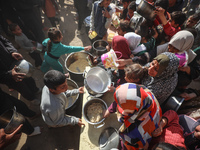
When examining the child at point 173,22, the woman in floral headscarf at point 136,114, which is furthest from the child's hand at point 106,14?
the woman in floral headscarf at point 136,114

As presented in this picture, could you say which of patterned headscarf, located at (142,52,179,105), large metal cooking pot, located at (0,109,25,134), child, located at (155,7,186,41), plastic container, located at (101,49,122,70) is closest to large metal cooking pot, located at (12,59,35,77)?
large metal cooking pot, located at (0,109,25,134)

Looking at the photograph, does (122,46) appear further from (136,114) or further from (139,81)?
(136,114)

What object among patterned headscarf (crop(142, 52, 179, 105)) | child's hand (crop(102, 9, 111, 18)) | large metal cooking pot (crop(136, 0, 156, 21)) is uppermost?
large metal cooking pot (crop(136, 0, 156, 21))

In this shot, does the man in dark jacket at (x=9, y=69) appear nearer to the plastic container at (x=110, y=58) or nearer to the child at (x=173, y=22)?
the plastic container at (x=110, y=58)

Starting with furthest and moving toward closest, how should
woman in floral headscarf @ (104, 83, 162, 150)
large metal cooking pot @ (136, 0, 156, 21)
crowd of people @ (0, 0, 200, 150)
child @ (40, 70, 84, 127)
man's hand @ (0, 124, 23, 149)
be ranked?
1. large metal cooking pot @ (136, 0, 156, 21)
2. child @ (40, 70, 84, 127)
3. man's hand @ (0, 124, 23, 149)
4. crowd of people @ (0, 0, 200, 150)
5. woman in floral headscarf @ (104, 83, 162, 150)

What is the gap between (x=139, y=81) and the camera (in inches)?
82.6

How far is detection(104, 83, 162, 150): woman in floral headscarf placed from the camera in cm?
134

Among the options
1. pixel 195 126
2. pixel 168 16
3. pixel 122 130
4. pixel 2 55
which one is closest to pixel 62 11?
pixel 2 55

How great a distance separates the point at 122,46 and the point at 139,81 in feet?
3.03

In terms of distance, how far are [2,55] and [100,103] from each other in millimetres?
2477

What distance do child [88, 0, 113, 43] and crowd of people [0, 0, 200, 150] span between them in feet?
0.09

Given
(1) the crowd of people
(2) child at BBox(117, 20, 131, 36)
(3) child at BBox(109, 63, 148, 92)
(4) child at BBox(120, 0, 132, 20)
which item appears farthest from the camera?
(4) child at BBox(120, 0, 132, 20)

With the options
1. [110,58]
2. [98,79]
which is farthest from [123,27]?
[98,79]

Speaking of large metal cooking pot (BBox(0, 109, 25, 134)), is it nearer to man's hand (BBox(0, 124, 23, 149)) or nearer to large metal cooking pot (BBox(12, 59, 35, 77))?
man's hand (BBox(0, 124, 23, 149))
